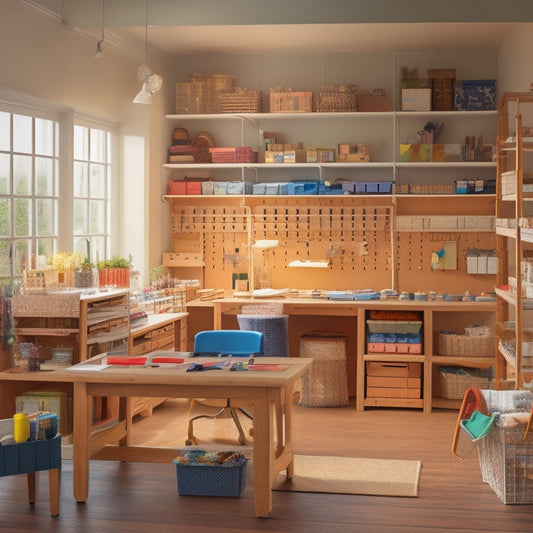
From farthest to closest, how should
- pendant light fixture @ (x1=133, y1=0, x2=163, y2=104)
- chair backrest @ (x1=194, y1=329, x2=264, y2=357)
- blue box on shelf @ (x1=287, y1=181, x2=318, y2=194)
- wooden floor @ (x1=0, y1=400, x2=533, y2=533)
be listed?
blue box on shelf @ (x1=287, y1=181, x2=318, y2=194)
pendant light fixture @ (x1=133, y1=0, x2=163, y2=104)
chair backrest @ (x1=194, y1=329, x2=264, y2=357)
wooden floor @ (x1=0, y1=400, x2=533, y2=533)

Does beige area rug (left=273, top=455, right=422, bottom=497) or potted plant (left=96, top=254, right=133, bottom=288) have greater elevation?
potted plant (left=96, top=254, right=133, bottom=288)

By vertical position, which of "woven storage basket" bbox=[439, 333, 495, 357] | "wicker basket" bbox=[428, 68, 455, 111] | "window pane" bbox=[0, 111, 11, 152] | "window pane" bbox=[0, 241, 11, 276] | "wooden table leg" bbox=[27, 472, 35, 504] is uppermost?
"wicker basket" bbox=[428, 68, 455, 111]

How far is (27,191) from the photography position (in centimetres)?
744

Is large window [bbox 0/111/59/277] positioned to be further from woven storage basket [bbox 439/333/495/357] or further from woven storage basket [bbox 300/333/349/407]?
woven storage basket [bbox 439/333/495/357]

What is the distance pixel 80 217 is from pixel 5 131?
1.50 m

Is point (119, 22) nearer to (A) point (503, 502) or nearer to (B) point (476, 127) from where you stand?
(B) point (476, 127)

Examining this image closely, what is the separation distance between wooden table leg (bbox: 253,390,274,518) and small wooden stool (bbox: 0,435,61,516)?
3.71 ft

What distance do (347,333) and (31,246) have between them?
3.43 metres

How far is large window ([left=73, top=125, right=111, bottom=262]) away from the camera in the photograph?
330 inches

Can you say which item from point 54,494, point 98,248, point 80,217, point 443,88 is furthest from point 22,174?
point 443,88

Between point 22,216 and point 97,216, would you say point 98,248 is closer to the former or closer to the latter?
point 97,216

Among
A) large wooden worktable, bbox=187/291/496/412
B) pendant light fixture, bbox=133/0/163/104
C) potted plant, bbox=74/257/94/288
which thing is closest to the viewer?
potted plant, bbox=74/257/94/288

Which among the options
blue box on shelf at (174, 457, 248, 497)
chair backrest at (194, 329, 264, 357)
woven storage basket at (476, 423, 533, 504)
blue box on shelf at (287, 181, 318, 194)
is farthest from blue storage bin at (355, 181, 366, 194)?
blue box on shelf at (174, 457, 248, 497)

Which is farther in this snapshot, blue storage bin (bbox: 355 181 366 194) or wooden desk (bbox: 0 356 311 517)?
blue storage bin (bbox: 355 181 366 194)
